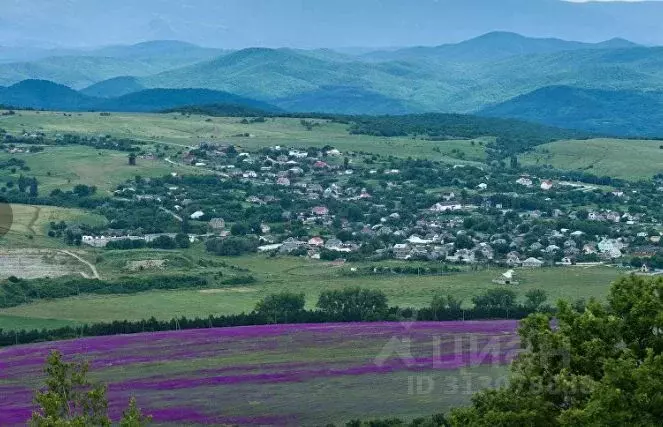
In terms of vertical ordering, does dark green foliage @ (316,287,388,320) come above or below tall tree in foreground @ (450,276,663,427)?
below

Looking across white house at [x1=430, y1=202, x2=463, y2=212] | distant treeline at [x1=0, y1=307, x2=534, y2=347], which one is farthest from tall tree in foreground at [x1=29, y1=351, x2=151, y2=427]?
white house at [x1=430, y1=202, x2=463, y2=212]

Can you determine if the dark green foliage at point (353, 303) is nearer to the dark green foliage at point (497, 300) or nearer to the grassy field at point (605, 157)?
the dark green foliage at point (497, 300)

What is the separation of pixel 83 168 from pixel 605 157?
4962 centimetres

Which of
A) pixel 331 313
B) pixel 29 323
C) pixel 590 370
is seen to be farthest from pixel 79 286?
pixel 590 370

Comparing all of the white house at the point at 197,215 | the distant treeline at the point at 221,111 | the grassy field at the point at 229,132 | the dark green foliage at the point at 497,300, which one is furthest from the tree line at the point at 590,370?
the distant treeline at the point at 221,111

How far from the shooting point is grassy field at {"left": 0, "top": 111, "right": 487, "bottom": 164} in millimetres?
123438

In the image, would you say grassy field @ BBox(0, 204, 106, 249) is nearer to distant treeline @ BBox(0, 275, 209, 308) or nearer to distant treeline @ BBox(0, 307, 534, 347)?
distant treeline @ BBox(0, 275, 209, 308)

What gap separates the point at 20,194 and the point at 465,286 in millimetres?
43143

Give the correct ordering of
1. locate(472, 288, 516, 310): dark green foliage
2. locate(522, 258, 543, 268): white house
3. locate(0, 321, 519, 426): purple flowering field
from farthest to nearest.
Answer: locate(522, 258, 543, 268): white house, locate(472, 288, 516, 310): dark green foliage, locate(0, 321, 519, 426): purple flowering field

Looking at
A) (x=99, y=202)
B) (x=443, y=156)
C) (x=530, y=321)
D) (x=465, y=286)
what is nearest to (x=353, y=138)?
(x=443, y=156)

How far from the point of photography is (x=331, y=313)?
166ft

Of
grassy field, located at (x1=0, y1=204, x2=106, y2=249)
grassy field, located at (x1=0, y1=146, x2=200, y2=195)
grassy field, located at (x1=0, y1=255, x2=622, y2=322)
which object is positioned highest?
grassy field, located at (x1=0, y1=146, x2=200, y2=195)

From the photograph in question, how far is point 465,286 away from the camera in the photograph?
5866 cm

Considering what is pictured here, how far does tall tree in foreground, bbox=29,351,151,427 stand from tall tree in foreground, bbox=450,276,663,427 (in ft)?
17.1
